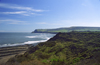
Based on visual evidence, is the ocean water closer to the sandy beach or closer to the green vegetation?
the sandy beach

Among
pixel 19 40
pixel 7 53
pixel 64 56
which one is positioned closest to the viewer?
pixel 64 56

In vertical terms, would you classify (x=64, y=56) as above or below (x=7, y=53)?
above

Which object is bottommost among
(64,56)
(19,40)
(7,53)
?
(7,53)

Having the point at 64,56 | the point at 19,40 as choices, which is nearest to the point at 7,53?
the point at 64,56

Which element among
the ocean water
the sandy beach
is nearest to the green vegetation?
the sandy beach

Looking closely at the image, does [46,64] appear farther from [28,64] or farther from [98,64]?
[98,64]

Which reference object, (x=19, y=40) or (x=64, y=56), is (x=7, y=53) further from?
(x=19, y=40)

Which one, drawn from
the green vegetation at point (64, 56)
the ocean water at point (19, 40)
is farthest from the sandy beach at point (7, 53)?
the ocean water at point (19, 40)

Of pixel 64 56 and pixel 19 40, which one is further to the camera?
pixel 19 40

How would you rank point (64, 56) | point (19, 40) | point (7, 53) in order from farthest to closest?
point (19, 40)
point (7, 53)
point (64, 56)

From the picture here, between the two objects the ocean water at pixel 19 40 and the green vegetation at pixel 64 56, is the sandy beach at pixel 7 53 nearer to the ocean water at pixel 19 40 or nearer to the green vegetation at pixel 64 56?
the green vegetation at pixel 64 56

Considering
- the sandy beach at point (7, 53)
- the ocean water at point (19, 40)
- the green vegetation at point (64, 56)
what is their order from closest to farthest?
the green vegetation at point (64, 56), the sandy beach at point (7, 53), the ocean water at point (19, 40)
